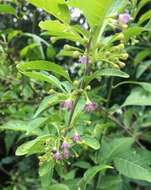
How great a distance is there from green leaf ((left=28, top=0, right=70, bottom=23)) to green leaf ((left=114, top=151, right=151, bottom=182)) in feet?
1.86

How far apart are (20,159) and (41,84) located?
1.21 m

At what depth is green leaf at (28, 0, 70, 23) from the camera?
1203 mm

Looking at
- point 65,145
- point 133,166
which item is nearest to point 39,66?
point 65,145

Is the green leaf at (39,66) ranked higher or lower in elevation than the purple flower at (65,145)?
higher

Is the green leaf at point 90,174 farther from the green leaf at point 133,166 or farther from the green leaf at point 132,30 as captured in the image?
the green leaf at point 132,30

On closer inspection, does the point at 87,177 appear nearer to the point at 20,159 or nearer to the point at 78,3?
the point at 78,3

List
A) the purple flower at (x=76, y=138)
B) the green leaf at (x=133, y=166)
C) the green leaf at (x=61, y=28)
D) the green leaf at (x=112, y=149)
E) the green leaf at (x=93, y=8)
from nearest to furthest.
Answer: the green leaf at (x=93, y=8) < the green leaf at (x=61, y=28) < the purple flower at (x=76, y=138) < the green leaf at (x=133, y=166) < the green leaf at (x=112, y=149)

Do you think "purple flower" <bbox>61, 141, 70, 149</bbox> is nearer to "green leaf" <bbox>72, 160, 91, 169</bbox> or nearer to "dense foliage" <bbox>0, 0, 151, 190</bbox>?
"dense foliage" <bbox>0, 0, 151, 190</bbox>

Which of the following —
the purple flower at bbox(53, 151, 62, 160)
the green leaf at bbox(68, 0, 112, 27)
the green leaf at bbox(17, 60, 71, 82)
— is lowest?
the purple flower at bbox(53, 151, 62, 160)

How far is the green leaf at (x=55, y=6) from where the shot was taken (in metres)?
1.20

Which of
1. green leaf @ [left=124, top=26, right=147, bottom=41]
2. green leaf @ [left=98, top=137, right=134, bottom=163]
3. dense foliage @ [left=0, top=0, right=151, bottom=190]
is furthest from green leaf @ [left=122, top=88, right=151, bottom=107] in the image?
green leaf @ [left=124, top=26, right=147, bottom=41]

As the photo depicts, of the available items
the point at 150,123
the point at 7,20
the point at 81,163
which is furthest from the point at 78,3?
the point at 7,20

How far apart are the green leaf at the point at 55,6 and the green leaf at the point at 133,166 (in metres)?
0.57

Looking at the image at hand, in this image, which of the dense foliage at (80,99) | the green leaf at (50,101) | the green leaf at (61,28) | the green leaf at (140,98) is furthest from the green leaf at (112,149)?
the green leaf at (61,28)
